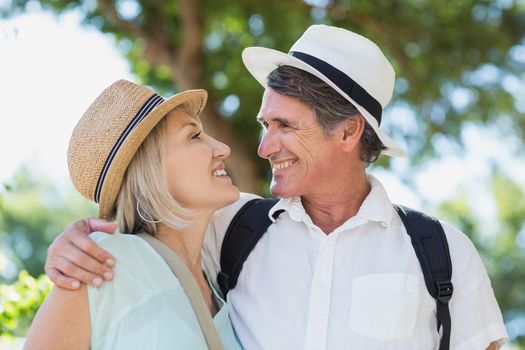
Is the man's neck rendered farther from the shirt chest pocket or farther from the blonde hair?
the blonde hair

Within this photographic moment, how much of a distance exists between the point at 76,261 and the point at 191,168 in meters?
0.62

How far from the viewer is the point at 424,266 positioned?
3389 mm

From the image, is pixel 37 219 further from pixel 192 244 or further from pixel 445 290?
pixel 445 290

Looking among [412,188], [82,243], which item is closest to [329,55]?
[82,243]

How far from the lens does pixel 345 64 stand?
12.2 feet

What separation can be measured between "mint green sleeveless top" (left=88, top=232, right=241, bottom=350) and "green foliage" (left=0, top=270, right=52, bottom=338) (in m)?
1.42

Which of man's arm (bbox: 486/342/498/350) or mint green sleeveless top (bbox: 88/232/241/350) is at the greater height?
mint green sleeveless top (bbox: 88/232/241/350)

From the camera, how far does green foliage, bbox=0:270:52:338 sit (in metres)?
4.21

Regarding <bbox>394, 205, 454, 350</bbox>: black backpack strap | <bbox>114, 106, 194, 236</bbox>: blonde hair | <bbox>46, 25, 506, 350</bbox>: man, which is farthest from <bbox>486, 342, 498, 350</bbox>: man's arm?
<bbox>114, 106, 194, 236</bbox>: blonde hair

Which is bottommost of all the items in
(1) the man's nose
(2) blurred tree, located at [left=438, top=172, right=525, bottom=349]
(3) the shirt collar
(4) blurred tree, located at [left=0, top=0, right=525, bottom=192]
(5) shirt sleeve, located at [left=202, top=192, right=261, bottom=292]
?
(2) blurred tree, located at [left=438, top=172, right=525, bottom=349]

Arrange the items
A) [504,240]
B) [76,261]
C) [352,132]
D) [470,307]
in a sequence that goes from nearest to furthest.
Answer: [76,261] < [470,307] < [352,132] < [504,240]

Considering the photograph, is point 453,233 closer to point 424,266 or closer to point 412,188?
point 424,266

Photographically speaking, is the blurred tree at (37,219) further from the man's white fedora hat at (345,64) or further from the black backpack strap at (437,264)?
the black backpack strap at (437,264)

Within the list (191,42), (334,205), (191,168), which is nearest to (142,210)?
(191,168)
